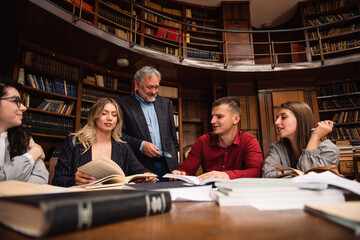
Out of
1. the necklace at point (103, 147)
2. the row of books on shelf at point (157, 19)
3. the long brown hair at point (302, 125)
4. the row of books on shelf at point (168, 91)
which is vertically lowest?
the necklace at point (103, 147)

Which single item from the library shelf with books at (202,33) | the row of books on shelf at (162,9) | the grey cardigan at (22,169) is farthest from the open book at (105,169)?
the row of books on shelf at (162,9)

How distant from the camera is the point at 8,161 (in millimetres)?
1184

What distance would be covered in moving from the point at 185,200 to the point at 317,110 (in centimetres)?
523

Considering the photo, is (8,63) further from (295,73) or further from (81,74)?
(295,73)

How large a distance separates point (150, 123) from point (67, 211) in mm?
1959

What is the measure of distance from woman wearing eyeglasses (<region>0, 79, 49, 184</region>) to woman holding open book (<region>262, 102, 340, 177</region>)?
133 centimetres

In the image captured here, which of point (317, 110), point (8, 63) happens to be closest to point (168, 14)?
point (8, 63)

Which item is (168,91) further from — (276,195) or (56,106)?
(276,195)

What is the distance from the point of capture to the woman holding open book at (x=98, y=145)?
1.53 m

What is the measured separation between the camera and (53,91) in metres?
3.44

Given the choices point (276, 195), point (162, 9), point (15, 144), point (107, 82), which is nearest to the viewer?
point (276, 195)

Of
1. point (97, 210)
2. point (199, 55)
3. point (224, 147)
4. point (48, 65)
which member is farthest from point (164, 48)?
point (97, 210)

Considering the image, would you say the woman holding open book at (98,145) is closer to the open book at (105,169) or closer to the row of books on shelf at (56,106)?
the open book at (105,169)

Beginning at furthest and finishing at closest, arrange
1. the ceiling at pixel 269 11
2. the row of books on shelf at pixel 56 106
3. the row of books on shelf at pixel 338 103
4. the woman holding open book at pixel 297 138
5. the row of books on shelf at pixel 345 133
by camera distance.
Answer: the ceiling at pixel 269 11
the row of books on shelf at pixel 338 103
the row of books on shelf at pixel 345 133
the row of books on shelf at pixel 56 106
the woman holding open book at pixel 297 138
